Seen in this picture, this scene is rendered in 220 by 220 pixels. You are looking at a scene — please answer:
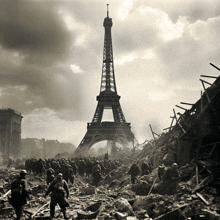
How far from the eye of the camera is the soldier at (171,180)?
8.79 meters

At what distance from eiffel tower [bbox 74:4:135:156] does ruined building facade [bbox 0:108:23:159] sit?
36278 mm

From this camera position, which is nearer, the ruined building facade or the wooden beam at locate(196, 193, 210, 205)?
the wooden beam at locate(196, 193, 210, 205)

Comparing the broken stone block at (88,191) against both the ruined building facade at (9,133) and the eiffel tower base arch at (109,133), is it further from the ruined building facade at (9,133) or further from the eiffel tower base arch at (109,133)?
the ruined building facade at (9,133)

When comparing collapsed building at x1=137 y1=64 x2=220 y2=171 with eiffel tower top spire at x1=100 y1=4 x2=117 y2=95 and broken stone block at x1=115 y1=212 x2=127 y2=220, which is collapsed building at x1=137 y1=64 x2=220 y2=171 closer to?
broken stone block at x1=115 y1=212 x2=127 y2=220

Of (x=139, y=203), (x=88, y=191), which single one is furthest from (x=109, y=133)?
(x=139, y=203)

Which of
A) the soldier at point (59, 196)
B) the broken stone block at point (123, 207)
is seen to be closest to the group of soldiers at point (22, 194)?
the soldier at point (59, 196)

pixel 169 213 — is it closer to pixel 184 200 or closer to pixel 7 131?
pixel 184 200

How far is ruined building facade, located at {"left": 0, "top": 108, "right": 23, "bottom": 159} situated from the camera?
227ft

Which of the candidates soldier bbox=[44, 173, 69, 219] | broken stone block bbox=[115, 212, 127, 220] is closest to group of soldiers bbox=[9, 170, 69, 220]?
soldier bbox=[44, 173, 69, 219]

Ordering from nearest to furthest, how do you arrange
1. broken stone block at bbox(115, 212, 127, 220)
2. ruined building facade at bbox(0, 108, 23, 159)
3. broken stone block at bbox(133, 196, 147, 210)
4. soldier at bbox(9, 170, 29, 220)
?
soldier at bbox(9, 170, 29, 220) < broken stone block at bbox(115, 212, 127, 220) < broken stone block at bbox(133, 196, 147, 210) < ruined building facade at bbox(0, 108, 23, 159)

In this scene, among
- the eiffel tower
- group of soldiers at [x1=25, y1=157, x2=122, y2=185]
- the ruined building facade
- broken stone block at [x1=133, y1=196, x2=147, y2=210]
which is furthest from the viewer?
the ruined building facade

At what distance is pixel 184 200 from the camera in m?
7.32

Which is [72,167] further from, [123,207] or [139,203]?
[123,207]

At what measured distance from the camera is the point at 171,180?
884 centimetres
